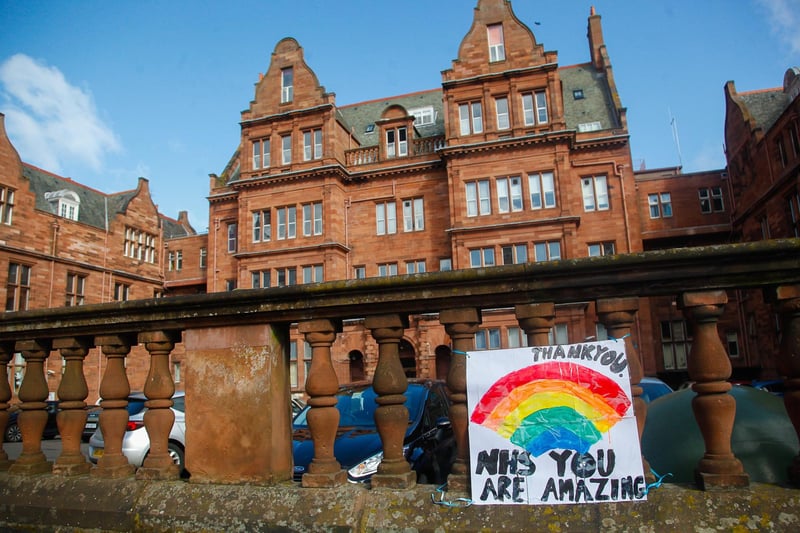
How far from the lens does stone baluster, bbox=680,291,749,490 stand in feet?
9.41

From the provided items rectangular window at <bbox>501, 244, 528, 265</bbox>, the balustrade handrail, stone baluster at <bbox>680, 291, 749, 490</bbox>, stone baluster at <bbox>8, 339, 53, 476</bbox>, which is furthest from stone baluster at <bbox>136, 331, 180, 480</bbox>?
rectangular window at <bbox>501, 244, 528, 265</bbox>

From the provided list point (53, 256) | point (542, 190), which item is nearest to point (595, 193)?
point (542, 190)

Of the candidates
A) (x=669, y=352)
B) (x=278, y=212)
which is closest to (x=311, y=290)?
(x=278, y=212)

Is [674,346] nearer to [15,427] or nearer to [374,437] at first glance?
[374,437]

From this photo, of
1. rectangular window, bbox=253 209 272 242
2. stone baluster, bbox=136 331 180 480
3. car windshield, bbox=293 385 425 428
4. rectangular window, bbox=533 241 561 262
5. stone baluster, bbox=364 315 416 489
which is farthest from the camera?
rectangular window, bbox=253 209 272 242

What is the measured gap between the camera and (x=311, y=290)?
3.54 metres

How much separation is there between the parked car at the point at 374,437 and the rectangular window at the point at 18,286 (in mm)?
30093

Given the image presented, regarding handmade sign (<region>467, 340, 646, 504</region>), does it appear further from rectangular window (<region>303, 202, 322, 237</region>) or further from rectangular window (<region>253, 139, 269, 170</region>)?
rectangular window (<region>253, 139, 269, 170</region>)

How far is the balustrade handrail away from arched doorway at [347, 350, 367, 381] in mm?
27018

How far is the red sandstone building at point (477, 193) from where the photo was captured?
28.4m

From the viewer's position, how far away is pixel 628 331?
3107 millimetres

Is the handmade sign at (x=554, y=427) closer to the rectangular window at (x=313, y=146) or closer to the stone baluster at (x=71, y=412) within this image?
the stone baluster at (x=71, y=412)

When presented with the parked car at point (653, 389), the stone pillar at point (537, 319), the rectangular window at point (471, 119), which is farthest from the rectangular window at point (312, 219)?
the stone pillar at point (537, 319)

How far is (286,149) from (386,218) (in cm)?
719
